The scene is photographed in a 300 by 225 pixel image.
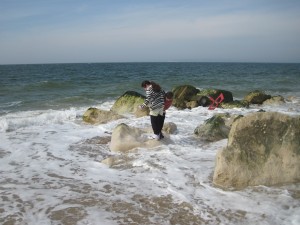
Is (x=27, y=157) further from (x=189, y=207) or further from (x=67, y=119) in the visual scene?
(x=67, y=119)

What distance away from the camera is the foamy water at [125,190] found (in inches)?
185

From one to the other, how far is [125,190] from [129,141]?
8.43 feet

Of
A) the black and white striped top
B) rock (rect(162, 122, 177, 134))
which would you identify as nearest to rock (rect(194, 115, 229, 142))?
rock (rect(162, 122, 177, 134))

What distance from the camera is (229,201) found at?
5.20 metres

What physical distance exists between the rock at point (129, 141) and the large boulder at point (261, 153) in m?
2.57

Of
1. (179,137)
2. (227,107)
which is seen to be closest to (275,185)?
(179,137)

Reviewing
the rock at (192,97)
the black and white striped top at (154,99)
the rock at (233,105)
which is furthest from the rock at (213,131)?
the rock at (233,105)

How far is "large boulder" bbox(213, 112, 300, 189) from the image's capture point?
5.77 meters

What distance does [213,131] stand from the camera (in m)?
9.20

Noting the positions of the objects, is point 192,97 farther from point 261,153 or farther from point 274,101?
point 261,153

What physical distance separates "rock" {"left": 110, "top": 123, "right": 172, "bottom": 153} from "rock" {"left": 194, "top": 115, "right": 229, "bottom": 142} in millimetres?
1177

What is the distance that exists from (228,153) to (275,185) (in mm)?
952

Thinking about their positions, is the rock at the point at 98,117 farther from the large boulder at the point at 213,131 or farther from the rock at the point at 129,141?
the large boulder at the point at 213,131

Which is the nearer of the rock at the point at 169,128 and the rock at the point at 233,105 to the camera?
the rock at the point at 169,128
